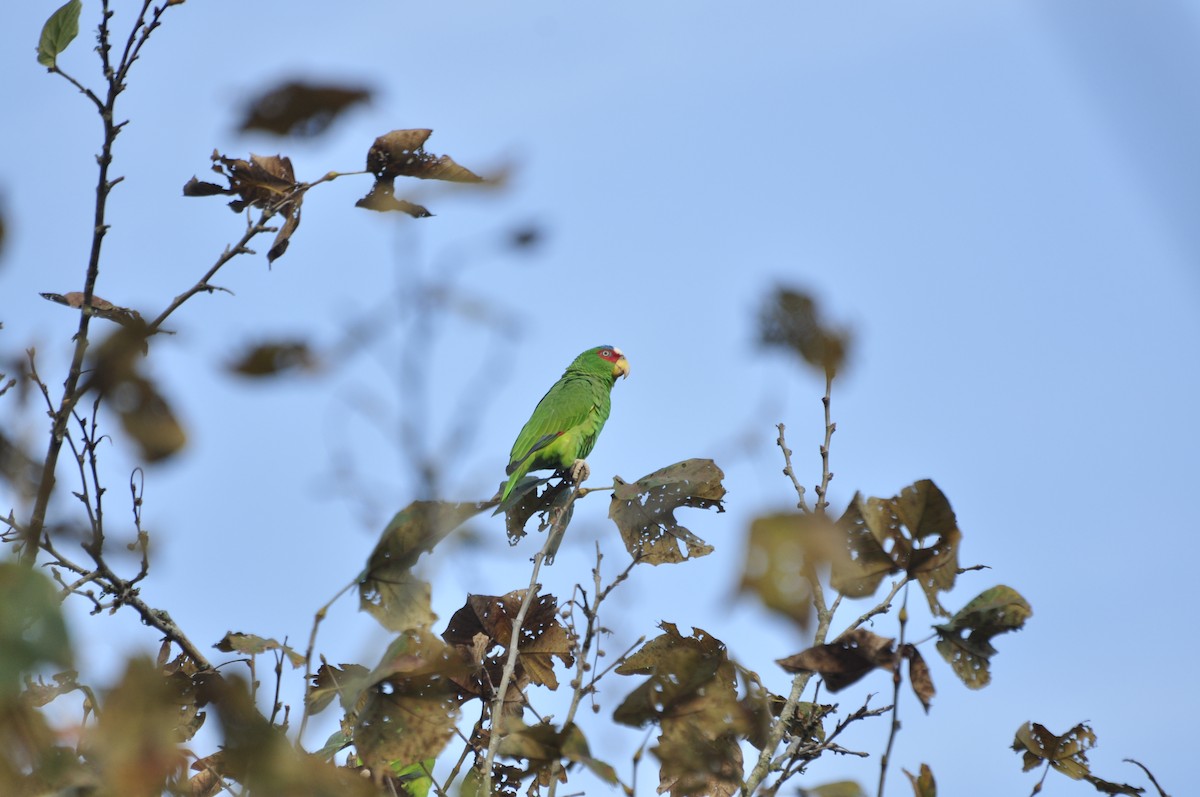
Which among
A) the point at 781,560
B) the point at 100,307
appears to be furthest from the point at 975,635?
the point at 100,307

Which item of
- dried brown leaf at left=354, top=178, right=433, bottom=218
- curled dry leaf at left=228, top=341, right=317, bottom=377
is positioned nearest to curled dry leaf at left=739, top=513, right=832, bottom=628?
curled dry leaf at left=228, top=341, right=317, bottom=377

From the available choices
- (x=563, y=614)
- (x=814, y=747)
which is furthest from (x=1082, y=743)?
(x=563, y=614)

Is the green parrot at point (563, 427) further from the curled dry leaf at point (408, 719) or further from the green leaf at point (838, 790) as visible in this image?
the green leaf at point (838, 790)

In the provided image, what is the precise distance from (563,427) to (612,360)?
1442 millimetres

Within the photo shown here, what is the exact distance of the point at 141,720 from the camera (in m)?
1.38

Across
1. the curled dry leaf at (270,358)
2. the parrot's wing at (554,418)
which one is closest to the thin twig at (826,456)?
the curled dry leaf at (270,358)

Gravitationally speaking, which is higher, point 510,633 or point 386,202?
point 386,202

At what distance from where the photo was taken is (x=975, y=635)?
2121mm

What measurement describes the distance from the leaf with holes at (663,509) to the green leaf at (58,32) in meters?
1.93

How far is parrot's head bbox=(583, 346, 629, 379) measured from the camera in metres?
8.02

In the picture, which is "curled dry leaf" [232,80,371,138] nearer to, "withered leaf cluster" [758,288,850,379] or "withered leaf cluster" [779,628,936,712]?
"withered leaf cluster" [758,288,850,379]

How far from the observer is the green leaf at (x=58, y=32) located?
237cm

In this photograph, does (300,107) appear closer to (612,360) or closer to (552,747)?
(552,747)

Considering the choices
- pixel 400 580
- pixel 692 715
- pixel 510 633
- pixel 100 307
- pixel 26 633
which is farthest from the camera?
pixel 510 633
